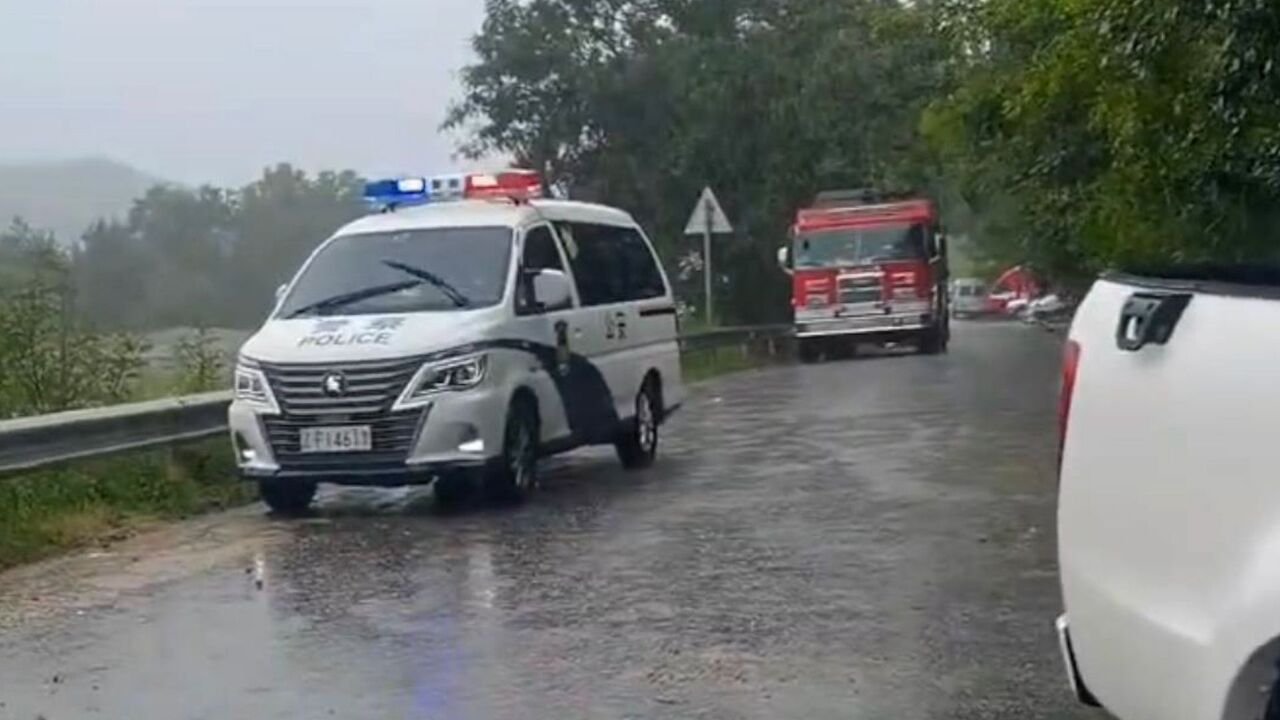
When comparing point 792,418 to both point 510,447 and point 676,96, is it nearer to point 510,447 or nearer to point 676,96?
point 510,447

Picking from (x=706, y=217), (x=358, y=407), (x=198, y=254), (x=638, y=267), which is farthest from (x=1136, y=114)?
(x=706, y=217)

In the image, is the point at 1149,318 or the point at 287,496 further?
the point at 287,496

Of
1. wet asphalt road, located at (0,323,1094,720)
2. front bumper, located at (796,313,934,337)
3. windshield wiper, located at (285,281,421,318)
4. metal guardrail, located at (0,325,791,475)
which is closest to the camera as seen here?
wet asphalt road, located at (0,323,1094,720)

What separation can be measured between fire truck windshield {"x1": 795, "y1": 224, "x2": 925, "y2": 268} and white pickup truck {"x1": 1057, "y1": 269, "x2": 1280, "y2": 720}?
3139 centimetres

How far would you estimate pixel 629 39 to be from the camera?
136 feet

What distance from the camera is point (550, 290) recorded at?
13570 mm

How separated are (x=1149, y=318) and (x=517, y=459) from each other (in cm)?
904

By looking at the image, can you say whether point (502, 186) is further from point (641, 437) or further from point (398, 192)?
point (641, 437)

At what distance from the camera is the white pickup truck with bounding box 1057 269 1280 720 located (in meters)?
3.89

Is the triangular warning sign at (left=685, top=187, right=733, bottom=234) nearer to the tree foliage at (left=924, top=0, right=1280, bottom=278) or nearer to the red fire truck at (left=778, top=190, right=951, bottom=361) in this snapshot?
the red fire truck at (left=778, top=190, right=951, bottom=361)

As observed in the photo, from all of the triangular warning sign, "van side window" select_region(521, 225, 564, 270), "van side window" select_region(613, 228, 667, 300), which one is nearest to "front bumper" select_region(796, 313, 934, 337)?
the triangular warning sign

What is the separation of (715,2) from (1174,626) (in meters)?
38.4

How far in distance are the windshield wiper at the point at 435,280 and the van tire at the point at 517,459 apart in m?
0.73

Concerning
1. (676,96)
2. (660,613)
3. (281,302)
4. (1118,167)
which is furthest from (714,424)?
(676,96)
